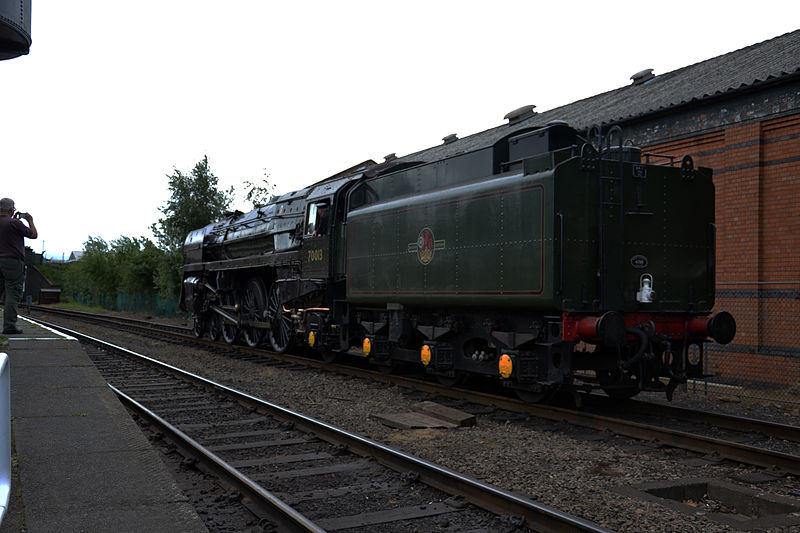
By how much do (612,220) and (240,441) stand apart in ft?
15.1

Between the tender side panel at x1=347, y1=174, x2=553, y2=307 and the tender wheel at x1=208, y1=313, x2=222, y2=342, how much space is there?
813cm

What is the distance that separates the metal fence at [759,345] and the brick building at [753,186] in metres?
0.02

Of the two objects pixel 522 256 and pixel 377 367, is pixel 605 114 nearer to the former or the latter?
pixel 377 367

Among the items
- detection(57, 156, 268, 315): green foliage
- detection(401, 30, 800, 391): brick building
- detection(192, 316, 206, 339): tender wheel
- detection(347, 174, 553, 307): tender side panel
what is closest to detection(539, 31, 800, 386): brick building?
detection(401, 30, 800, 391): brick building

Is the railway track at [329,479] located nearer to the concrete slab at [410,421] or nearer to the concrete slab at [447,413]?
the concrete slab at [410,421]

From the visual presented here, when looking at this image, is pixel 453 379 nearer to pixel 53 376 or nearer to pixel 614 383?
pixel 614 383

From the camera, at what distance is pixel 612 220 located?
752 centimetres

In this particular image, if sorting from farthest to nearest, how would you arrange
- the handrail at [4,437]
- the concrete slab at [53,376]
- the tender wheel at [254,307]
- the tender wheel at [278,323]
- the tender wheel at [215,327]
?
the tender wheel at [215,327] → the tender wheel at [254,307] → the tender wheel at [278,323] → the concrete slab at [53,376] → the handrail at [4,437]

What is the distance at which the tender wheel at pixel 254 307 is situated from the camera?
15.6 m

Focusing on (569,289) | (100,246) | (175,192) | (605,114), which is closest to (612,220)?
(569,289)

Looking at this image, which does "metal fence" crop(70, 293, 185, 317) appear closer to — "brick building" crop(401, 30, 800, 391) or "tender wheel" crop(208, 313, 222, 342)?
"tender wheel" crop(208, 313, 222, 342)

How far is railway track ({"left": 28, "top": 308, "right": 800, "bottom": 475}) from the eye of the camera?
5.76 meters

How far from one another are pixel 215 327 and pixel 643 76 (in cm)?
1332

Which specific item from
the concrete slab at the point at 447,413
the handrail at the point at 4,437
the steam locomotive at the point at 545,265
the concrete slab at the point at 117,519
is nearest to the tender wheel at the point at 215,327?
the steam locomotive at the point at 545,265
